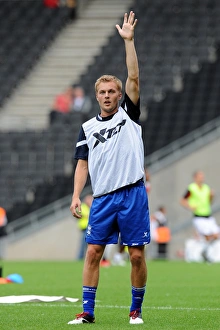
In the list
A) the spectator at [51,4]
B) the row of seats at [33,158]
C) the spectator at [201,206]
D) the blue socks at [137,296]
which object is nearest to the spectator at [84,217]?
the spectator at [201,206]

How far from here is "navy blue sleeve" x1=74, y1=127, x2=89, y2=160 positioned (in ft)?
27.6

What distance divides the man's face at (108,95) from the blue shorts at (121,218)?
70 centimetres

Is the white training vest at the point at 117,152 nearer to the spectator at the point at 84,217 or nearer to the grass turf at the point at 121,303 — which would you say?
the grass turf at the point at 121,303

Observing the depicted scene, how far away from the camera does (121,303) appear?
34.7 feet

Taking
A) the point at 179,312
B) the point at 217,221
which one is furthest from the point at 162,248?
the point at 179,312

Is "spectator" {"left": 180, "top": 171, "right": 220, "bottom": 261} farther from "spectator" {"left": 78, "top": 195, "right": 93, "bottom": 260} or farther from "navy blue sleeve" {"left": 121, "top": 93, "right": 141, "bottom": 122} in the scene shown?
"navy blue sleeve" {"left": 121, "top": 93, "right": 141, "bottom": 122}

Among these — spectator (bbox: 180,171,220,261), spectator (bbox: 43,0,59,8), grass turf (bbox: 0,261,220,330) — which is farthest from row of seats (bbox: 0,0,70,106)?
grass turf (bbox: 0,261,220,330)

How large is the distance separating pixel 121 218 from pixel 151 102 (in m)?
21.5

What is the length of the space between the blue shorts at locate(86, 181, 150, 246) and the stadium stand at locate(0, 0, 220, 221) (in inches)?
753

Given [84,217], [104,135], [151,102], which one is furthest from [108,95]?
[151,102]

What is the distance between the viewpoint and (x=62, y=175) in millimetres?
27953

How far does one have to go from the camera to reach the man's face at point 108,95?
26.7 ft

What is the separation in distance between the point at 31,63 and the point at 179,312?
25432 mm

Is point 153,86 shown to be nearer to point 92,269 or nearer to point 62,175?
point 62,175
